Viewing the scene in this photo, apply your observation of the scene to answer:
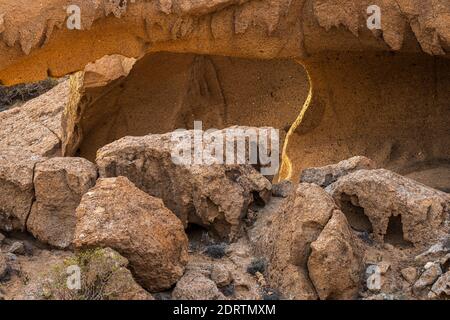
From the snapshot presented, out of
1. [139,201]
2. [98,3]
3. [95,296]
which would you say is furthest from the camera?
[98,3]

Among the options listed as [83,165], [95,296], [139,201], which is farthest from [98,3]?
[95,296]

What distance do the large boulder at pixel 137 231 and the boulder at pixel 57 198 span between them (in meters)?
0.66

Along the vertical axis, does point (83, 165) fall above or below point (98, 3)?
below

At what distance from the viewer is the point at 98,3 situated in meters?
10.2

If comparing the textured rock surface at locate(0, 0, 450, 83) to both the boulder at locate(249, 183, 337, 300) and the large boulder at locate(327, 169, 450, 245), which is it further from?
the boulder at locate(249, 183, 337, 300)

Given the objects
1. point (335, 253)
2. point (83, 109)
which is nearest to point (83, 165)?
point (335, 253)

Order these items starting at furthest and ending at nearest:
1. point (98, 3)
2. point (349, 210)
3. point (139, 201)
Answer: point (98, 3) < point (349, 210) < point (139, 201)

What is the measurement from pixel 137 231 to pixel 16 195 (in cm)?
160

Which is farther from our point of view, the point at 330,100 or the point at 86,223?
the point at 330,100

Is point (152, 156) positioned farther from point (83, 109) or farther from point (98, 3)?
point (83, 109)

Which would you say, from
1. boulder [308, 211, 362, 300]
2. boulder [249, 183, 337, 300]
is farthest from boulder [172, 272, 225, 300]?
boulder [308, 211, 362, 300]

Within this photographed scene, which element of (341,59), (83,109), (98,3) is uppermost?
(98,3)

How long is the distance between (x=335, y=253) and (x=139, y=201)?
149 cm

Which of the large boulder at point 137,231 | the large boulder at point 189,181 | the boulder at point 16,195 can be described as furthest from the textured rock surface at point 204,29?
the large boulder at point 137,231
